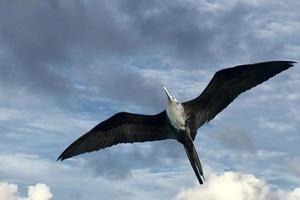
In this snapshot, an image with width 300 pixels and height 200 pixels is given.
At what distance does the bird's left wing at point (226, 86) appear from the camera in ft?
81.2

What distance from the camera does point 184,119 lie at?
24594 millimetres

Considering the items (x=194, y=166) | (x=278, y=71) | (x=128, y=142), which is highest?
(x=278, y=71)

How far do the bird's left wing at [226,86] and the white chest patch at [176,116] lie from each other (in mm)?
487

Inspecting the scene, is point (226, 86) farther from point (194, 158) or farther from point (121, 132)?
point (121, 132)

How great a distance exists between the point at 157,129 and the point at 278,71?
220 inches

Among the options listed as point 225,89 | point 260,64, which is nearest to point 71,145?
point 225,89

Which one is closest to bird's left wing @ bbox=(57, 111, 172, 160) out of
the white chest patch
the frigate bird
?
the frigate bird

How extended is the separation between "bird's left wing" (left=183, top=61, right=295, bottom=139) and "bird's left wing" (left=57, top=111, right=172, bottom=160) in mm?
1564

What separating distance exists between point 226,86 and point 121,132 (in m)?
4.91

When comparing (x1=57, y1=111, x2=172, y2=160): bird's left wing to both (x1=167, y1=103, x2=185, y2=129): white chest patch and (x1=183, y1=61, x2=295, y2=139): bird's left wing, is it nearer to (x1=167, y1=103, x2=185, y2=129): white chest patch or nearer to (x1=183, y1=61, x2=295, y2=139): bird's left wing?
(x1=167, y1=103, x2=185, y2=129): white chest patch

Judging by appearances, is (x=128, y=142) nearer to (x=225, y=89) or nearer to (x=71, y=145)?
(x=71, y=145)

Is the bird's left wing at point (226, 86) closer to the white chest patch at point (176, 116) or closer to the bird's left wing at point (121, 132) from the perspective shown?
the white chest patch at point (176, 116)

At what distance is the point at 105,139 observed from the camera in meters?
26.6

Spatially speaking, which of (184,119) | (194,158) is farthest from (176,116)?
(194,158)
